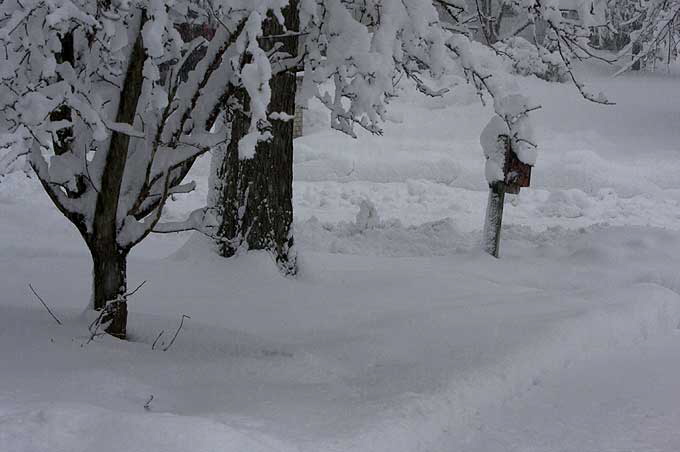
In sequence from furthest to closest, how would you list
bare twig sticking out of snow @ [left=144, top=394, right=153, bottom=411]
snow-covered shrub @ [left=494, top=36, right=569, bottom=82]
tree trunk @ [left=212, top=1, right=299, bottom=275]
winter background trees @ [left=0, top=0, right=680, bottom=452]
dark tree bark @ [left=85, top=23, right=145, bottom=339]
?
snow-covered shrub @ [left=494, top=36, right=569, bottom=82], tree trunk @ [left=212, top=1, right=299, bottom=275], dark tree bark @ [left=85, top=23, right=145, bottom=339], winter background trees @ [left=0, top=0, right=680, bottom=452], bare twig sticking out of snow @ [left=144, top=394, right=153, bottom=411]

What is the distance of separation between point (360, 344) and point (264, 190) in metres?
2.18

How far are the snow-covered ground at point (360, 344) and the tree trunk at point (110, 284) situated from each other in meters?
0.15

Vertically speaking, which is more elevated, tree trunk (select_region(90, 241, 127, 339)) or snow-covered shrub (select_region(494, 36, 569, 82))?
snow-covered shrub (select_region(494, 36, 569, 82))

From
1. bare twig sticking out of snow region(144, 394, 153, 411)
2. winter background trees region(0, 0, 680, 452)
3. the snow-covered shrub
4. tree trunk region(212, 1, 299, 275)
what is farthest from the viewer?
the snow-covered shrub

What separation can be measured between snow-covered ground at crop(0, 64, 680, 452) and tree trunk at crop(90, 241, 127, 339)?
0.15 meters

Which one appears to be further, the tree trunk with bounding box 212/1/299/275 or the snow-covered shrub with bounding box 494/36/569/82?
the snow-covered shrub with bounding box 494/36/569/82

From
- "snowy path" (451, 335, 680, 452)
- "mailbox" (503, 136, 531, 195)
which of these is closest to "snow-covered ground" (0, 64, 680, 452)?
"snowy path" (451, 335, 680, 452)

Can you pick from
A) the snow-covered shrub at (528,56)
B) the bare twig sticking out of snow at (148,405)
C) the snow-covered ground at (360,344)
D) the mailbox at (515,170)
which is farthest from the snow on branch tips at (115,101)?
the mailbox at (515,170)

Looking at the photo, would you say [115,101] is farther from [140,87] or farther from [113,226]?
[113,226]

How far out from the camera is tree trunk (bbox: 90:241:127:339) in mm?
4105

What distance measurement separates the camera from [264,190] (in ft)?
20.7

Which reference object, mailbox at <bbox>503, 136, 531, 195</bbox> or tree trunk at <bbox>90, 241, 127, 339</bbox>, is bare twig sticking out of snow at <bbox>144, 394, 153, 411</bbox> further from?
mailbox at <bbox>503, 136, 531, 195</bbox>

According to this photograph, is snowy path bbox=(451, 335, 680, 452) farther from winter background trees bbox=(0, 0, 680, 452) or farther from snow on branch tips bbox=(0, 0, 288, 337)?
snow on branch tips bbox=(0, 0, 288, 337)

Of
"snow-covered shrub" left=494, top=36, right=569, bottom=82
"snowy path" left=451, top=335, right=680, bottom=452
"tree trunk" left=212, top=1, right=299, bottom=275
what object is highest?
"snow-covered shrub" left=494, top=36, right=569, bottom=82
